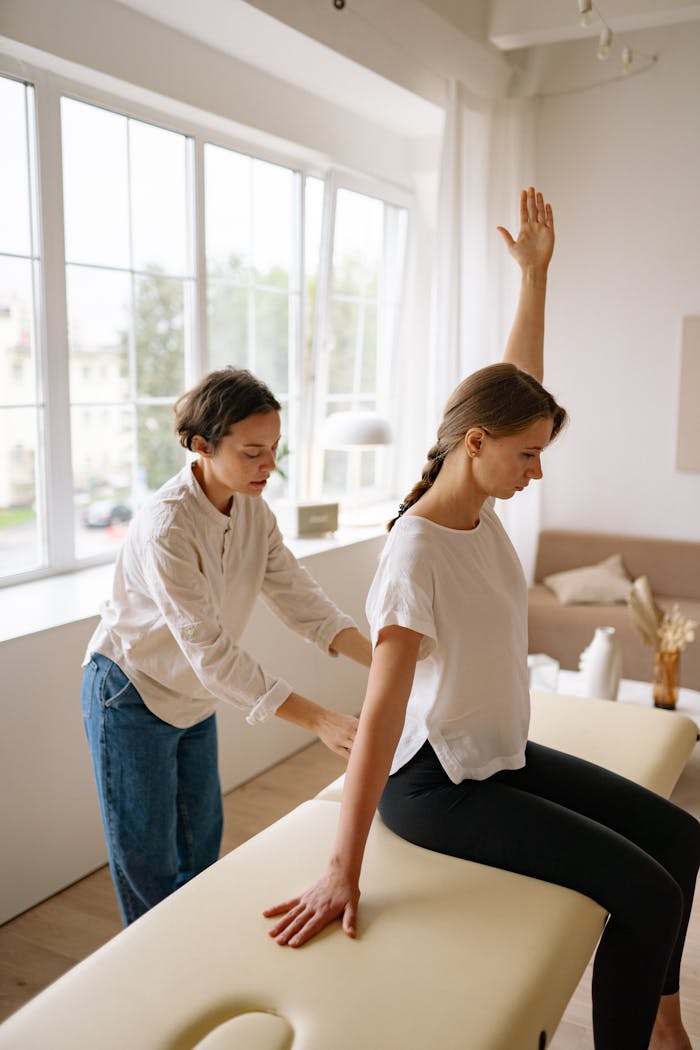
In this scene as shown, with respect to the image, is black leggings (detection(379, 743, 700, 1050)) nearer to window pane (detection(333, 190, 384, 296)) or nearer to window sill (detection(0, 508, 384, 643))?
window sill (detection(0, 508, 384, 643))

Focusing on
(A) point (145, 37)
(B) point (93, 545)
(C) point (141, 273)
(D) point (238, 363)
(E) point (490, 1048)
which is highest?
(A) point (145, 37)

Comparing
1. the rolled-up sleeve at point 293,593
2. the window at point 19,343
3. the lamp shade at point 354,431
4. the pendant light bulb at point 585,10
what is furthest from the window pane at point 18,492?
the pendant light bulb at point 585,10

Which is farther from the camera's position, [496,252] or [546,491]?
[546,491]

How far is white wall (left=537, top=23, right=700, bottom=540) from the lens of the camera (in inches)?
174

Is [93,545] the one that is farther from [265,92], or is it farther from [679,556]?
[679,556]

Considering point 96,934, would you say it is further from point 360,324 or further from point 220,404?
point 360,324

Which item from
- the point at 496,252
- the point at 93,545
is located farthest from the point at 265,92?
the point at 93,545

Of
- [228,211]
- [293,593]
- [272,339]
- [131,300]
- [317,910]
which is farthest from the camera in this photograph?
[272,339]

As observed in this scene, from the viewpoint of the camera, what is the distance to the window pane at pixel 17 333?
2.81 m

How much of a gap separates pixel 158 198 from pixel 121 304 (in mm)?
424

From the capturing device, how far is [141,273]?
10.8ft

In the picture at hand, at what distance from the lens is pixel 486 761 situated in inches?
63.5

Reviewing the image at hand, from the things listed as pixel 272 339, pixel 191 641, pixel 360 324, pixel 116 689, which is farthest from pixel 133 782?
pixel 360 324

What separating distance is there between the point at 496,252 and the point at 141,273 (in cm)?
171
